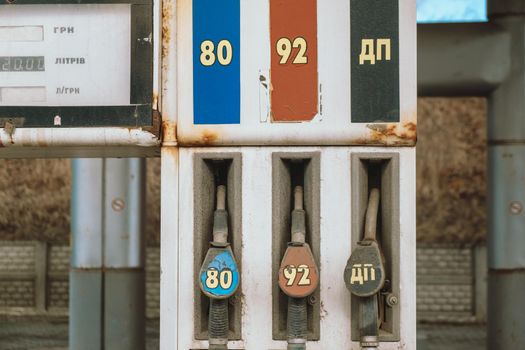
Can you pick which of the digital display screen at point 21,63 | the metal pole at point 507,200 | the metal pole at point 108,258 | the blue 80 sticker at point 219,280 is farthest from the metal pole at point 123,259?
the blue 80 sticker at point 219,280

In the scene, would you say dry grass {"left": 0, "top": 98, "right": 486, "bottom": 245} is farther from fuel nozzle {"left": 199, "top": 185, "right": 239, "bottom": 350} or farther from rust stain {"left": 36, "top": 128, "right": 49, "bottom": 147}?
fuel nozzle {"left": 199, "top": 185, "right": 239, "bottom": 350}

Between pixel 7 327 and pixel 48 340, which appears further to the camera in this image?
pixel 7 327

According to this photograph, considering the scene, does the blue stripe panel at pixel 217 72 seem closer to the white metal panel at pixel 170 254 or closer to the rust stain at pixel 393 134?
the white metal panel at pixel 170 254

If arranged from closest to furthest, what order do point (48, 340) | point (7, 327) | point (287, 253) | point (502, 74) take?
point (287, 253), point (502, 74), point (48, 340), point (7, 327)

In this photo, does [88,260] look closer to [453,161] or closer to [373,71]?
[373,71]

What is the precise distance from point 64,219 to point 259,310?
921cm

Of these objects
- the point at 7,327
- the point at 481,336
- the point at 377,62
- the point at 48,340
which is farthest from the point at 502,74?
the point at 7,327

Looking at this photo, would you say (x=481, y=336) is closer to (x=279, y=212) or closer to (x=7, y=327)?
(x=7, y=327)

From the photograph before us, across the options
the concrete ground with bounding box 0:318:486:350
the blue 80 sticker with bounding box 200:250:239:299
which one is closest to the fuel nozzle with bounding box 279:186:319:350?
the blue 80 sticker with bounding box 200:250:239:299

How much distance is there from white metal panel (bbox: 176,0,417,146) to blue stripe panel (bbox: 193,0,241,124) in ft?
0.04

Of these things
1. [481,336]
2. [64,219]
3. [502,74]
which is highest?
[502,74]

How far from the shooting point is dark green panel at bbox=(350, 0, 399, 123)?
1.78m

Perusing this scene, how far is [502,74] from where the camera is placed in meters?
5.45

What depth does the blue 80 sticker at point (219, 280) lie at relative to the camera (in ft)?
5.65
